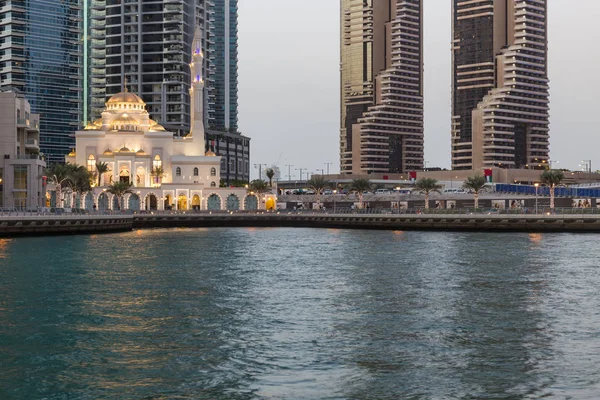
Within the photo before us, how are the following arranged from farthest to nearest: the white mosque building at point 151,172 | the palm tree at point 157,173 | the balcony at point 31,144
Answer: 1. the palm tree at point 157,173
2. the white mosque building at point 151,172
3. the balcony at point 31,144

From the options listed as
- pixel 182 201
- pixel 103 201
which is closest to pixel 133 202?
pixel 103 201

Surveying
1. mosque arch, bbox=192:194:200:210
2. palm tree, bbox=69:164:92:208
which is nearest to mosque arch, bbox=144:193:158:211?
mosque arch, bbox=192:194:200:210

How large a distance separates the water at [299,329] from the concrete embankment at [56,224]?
127 ft

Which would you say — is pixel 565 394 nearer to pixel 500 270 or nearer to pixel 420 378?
pixel 420 378

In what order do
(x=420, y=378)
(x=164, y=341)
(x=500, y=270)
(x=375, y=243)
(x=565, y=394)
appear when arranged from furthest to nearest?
(x=375, y=243) → (x=500, y=270) → (x=164, y=341) → (x=420, y=378) → (x=565, y=394)

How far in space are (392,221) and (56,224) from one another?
59052 millimetres

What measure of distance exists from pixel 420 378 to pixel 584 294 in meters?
25.6

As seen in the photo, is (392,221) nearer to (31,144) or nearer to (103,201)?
(31,144)

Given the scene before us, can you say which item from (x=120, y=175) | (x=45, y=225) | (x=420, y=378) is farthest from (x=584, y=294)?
(x=120, y=175)

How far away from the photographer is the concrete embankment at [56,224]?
379 feet

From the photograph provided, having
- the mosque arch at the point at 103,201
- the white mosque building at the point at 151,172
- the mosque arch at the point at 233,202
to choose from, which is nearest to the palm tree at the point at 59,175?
the white mosque building at the point at 151,172

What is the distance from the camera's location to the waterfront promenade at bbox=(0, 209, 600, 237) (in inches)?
4766

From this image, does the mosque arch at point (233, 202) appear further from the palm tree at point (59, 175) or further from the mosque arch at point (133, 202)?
the palm tree at point (59, 175)

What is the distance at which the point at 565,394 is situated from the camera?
95.0 feet
